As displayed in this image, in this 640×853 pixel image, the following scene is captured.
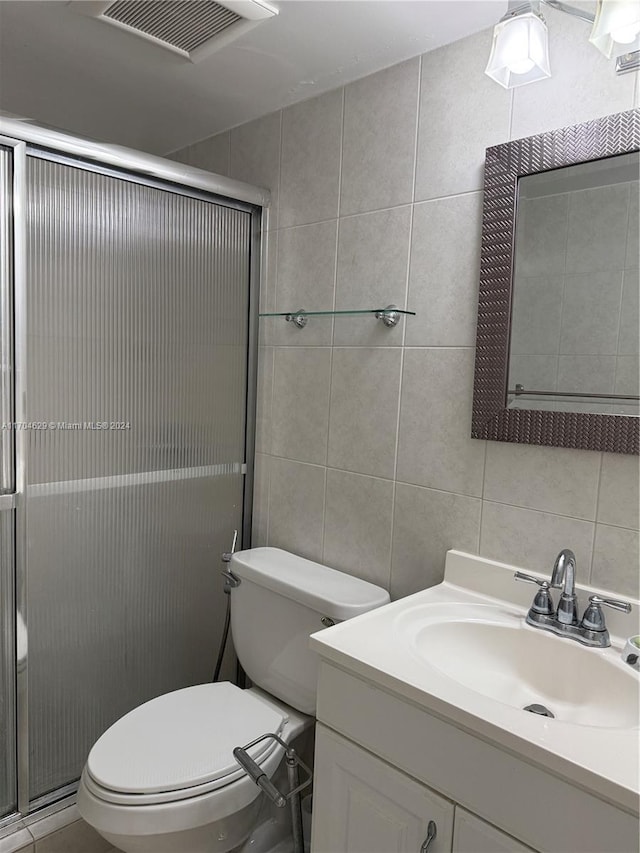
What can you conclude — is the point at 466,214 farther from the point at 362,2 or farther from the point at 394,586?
the point at 394,586

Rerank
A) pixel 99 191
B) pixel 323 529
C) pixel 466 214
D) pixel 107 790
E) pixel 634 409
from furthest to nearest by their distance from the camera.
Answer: pixel 323 529 → pixel 99 191 → pixel 466 214 → pixel 107 790 → pixel 634 409

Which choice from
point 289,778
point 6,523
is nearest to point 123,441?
point 6,523

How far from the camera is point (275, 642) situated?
5.47ft

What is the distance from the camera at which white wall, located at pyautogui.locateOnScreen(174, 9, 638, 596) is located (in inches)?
51.4

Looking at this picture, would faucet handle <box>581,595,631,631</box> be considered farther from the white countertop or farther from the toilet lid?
the toilet lid

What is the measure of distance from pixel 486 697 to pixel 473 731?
0.06m

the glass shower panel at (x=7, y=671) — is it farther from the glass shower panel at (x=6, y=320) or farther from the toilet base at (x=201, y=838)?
the toilet base at (x=201, y=838)

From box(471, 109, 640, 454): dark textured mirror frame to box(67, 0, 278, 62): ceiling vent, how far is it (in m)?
0.63

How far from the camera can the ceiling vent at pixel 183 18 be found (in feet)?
4.53

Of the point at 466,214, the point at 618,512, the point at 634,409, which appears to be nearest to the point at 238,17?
the point at 466,214

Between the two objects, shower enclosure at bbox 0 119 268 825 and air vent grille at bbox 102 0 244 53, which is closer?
air vent grille at bbox 102 0 244 53

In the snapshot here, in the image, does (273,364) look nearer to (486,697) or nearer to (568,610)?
(568,610)

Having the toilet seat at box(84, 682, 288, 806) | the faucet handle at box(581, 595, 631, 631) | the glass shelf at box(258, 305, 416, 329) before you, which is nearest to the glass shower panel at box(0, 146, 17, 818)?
the toilet seat at box(84, 682, 288, 806)

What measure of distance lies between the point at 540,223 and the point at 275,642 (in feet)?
4.01
